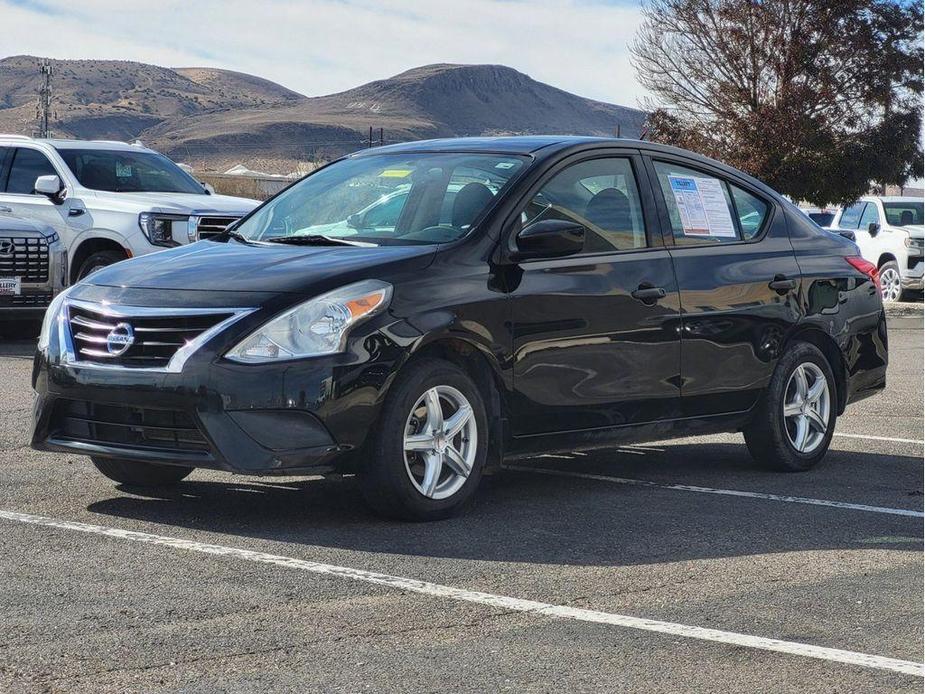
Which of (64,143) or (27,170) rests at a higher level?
(64,143)

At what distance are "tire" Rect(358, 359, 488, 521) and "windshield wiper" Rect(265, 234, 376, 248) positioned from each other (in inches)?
31.6

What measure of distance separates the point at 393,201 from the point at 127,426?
5.67 feet

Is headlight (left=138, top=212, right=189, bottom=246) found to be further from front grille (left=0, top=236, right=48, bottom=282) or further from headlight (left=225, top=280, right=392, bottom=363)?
headlight (left=225, top=280, right=392, bottom=363)

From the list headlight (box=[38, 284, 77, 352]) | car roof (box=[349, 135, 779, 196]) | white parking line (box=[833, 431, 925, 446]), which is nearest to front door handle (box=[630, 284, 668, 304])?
car roof (box=[349, 135, 779, 196])

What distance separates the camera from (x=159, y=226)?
14875mm

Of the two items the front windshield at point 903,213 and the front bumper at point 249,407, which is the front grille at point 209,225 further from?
the front windshield at point 903,213

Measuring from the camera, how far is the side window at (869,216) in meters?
26.6

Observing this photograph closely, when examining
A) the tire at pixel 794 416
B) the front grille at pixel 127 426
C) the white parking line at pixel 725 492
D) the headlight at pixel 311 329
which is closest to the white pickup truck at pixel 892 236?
the tire at pixel 794 416

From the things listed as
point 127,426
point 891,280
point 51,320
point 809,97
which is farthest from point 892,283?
point 127,426

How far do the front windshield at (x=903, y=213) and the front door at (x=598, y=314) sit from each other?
19902mm

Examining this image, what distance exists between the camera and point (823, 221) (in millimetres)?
32594

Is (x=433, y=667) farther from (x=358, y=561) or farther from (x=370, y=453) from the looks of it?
(x=370, y=453)

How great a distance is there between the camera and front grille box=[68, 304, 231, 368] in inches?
243

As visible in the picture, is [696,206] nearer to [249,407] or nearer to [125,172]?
[249,407]
